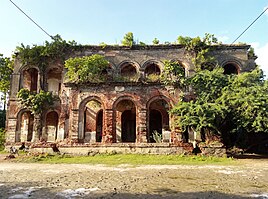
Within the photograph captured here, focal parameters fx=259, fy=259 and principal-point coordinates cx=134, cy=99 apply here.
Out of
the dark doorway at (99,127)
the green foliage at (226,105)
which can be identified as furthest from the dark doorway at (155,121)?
the green foliage at (226,105)

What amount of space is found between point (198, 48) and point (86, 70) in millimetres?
9235

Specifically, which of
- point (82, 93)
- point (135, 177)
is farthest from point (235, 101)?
point (82, 93)

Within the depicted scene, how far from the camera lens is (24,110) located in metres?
20.4

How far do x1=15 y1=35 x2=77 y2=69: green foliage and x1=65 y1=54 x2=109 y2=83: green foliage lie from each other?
403 cm

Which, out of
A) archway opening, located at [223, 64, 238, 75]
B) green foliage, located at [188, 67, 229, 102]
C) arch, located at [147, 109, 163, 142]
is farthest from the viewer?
archway opening, located at [223, 64, 238, 75]

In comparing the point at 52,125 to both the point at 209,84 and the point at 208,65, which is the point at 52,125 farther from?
the point at 208,65

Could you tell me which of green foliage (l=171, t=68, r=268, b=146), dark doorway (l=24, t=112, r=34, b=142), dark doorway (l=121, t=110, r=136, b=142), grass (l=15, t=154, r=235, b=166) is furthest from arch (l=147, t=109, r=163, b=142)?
dark doorway (l=24, t=112, r=34, b=142)

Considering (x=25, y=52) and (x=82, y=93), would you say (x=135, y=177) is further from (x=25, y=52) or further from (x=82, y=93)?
(x=25, y=52)

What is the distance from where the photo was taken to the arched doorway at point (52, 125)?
2135cm

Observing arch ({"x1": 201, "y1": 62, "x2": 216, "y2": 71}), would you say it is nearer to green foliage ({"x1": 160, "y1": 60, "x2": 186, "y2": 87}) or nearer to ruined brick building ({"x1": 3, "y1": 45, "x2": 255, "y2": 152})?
ruined brick building ({"x1": 3, "y1": 45, "x2": 255, "y2": 152})

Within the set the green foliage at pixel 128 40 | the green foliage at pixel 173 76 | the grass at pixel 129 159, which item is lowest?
the grass at pixel 129 159

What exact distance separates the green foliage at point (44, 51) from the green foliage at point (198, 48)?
9091mm

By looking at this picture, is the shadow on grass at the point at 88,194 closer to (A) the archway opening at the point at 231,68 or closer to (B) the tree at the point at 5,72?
(A) the archway opening at the point at 231,68

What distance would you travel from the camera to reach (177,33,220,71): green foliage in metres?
20.0
